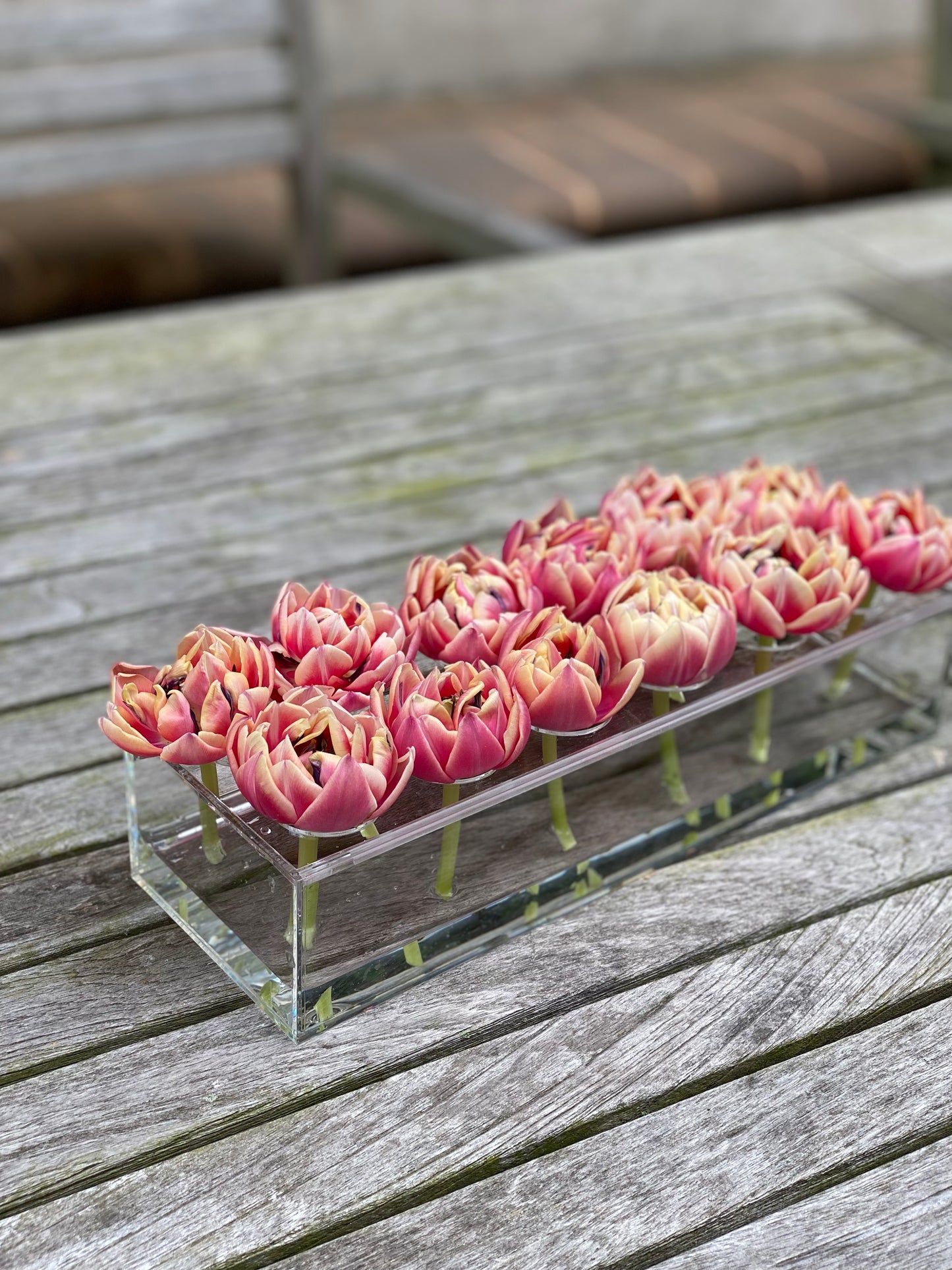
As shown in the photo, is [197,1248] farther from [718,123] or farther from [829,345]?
[718,123]

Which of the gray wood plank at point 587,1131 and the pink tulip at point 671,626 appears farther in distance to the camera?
the pink tulip at point 671,626

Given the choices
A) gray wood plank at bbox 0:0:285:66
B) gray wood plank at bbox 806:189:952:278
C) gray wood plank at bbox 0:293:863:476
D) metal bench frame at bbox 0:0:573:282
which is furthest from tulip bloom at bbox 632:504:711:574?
gray wood plank at bbox 0:0:285:66

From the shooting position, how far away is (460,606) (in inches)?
26.7

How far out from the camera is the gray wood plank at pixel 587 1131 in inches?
21.3

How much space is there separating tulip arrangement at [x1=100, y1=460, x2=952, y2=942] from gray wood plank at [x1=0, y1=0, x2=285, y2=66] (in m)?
1.76

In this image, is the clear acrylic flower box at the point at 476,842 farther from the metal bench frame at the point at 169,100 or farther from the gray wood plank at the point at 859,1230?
the metal bench frame at the point at 169,100

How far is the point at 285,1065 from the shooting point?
2.01 ft

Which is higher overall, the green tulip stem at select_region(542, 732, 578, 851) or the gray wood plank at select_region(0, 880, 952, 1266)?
the green tulip stem at select_region(542, 732, 578, 851)

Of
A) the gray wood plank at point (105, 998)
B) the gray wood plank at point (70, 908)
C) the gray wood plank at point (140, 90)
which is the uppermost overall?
the gray wood plank at point (140, 90)

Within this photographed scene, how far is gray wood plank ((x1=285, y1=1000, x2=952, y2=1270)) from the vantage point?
54cm

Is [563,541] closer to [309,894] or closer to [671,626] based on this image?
[671,626]

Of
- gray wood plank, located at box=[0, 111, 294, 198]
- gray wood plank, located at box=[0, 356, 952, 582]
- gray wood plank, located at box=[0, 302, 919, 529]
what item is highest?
gray wood plank, located at box=[0, 111, 294, 198]

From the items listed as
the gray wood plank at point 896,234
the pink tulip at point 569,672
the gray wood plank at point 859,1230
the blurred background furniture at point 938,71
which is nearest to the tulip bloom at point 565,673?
the pink tulip at point 569,672

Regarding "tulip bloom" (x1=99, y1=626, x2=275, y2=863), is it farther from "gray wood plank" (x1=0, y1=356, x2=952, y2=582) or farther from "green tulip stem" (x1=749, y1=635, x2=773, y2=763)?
"gray wood plank" (x1=0, y1=356, x2=952, y2=582)
